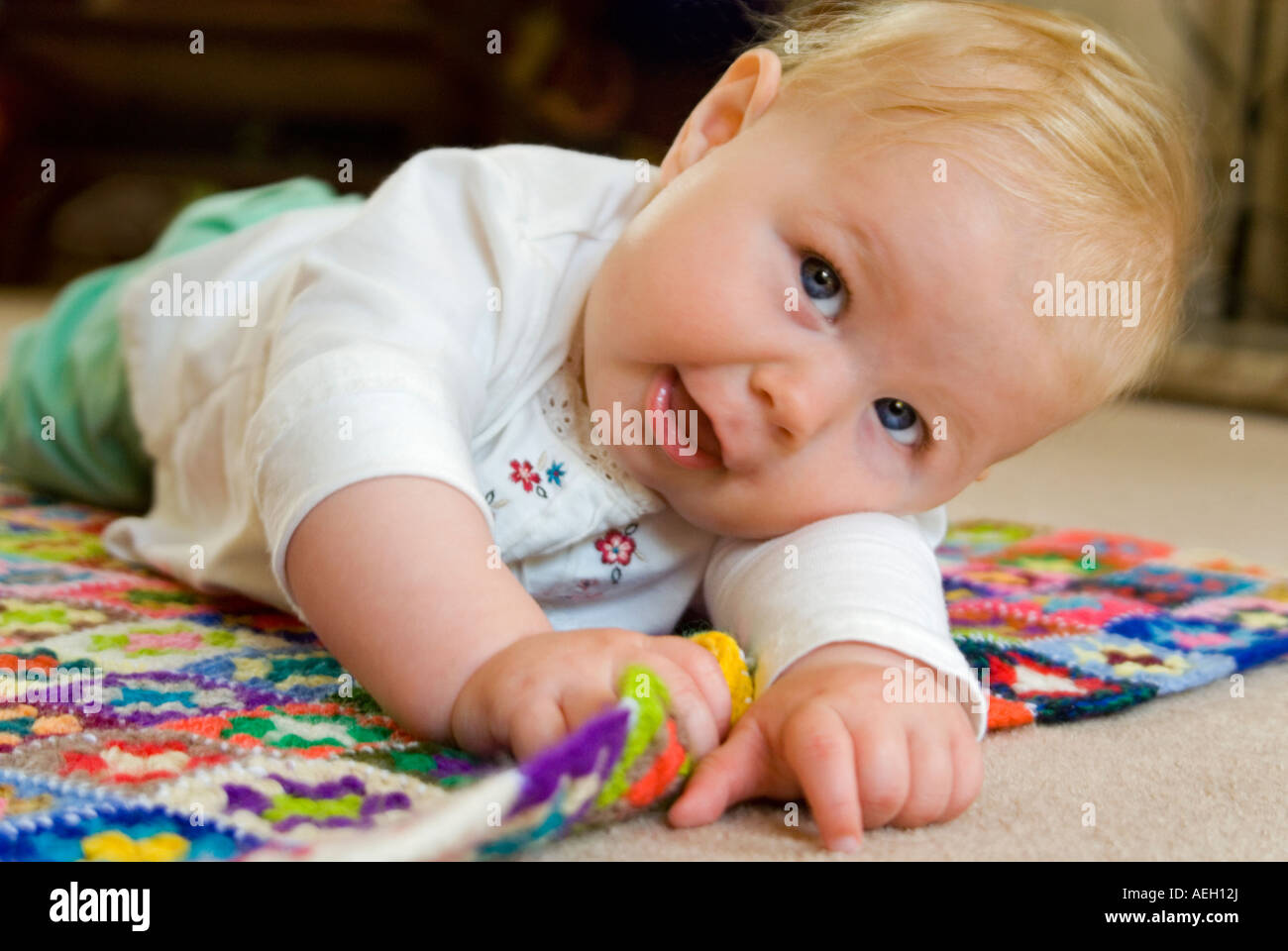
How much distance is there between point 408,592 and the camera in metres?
0.61

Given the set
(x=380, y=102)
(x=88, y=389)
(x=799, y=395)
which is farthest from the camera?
(x=380, y=102)

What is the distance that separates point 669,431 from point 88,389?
70 cm

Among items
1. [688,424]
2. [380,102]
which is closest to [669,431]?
[688,424]

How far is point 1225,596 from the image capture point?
97 centimetres

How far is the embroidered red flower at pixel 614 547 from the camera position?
0.82 m

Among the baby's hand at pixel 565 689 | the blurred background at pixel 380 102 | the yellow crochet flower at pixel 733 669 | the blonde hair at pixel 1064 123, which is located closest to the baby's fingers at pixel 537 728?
the baby's hand at pixel 565 689

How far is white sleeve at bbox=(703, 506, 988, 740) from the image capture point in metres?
0.65

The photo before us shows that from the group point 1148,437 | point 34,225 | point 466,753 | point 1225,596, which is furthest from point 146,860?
point 34,225

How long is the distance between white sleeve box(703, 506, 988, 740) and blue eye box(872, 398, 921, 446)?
0.17 ft

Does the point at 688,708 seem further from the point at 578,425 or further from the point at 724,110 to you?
the point at 724,110
